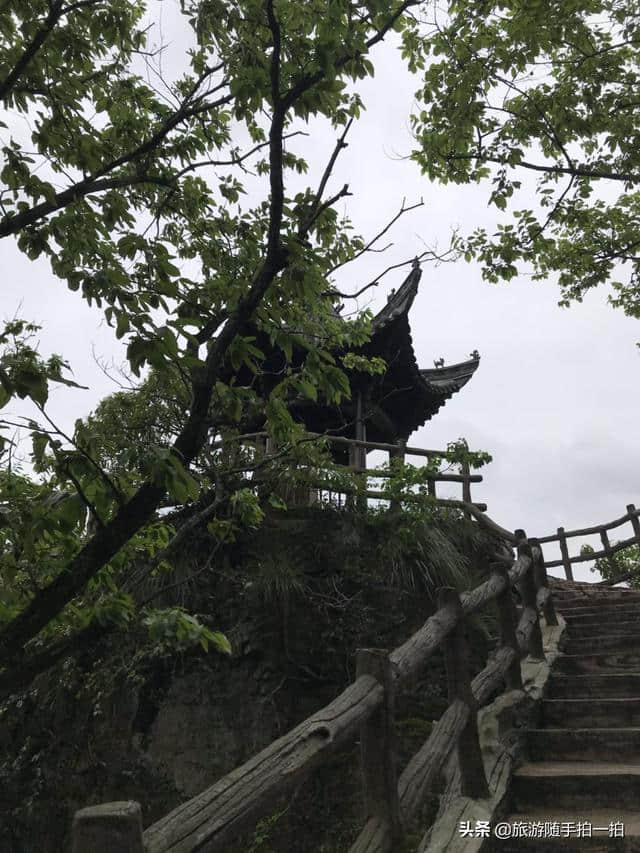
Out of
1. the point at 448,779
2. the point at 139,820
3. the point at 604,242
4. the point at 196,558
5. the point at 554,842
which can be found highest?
the point at 604,242

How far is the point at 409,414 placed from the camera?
44.7 feet

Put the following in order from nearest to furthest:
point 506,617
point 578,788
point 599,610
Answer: point 578,788 → point 506,617 → point 599,610

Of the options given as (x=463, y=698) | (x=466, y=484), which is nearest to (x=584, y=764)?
(x=463, y=698)

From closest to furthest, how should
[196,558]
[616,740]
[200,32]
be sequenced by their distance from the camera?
[200,32] → [616,740] → [196,558]

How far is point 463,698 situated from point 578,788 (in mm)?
780

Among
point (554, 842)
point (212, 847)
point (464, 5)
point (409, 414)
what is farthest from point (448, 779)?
point (409, 414)

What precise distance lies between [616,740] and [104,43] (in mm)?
5117

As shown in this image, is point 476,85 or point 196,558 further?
point 196,558

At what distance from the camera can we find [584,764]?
403cm

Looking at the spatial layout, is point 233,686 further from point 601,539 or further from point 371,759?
point 601,539

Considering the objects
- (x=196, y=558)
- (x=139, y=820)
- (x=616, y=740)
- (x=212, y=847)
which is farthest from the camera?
(x=196, y=558)

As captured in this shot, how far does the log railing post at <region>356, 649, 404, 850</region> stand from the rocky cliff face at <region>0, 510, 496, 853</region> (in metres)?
4.24

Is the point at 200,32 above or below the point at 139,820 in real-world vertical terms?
above

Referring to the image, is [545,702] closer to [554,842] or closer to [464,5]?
[554,842]
